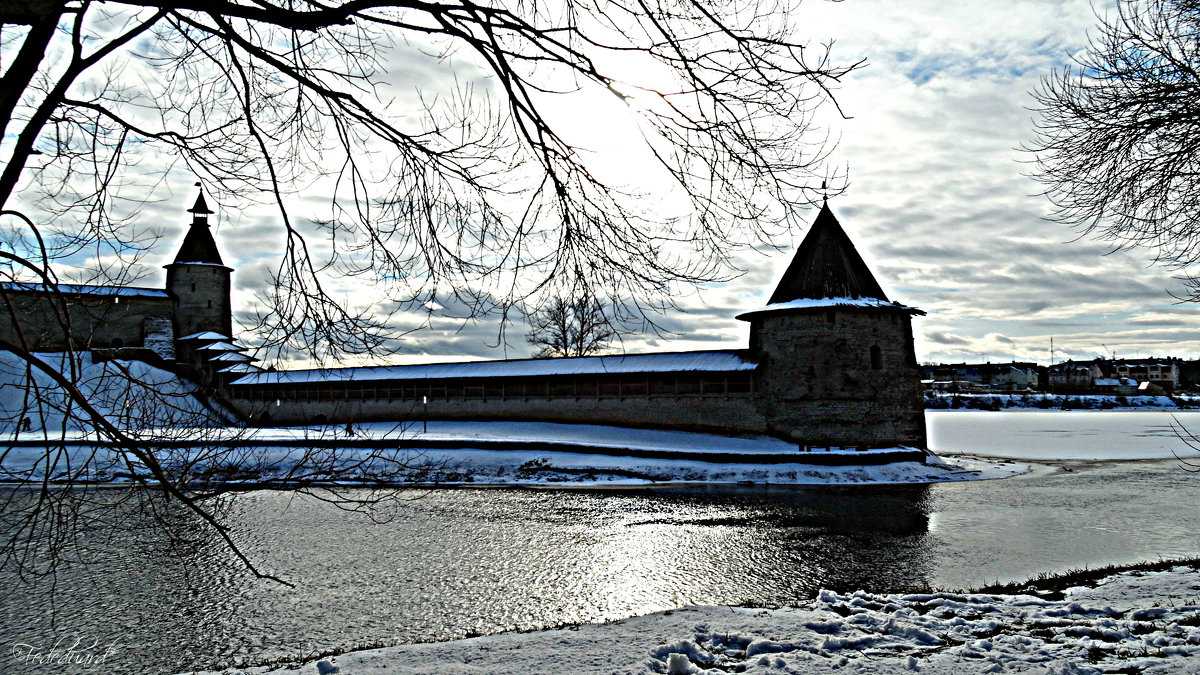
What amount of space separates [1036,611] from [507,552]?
595 centimetres

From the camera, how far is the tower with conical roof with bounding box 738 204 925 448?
68.5 ft

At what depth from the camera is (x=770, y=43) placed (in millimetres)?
3592

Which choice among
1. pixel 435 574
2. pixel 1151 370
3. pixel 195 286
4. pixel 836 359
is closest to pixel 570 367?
Answer: pixel 836 359

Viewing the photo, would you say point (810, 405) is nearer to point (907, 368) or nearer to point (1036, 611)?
point (907, 368)

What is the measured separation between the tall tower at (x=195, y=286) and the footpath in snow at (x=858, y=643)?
38039 mm

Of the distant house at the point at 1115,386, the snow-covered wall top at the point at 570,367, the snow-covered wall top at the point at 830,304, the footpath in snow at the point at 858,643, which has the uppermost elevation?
the snow-covered wall top at the point at 830,304

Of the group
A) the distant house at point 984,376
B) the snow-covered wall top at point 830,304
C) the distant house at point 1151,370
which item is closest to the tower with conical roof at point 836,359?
the snow-covered wall top at point 830,304

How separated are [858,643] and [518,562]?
200 inches

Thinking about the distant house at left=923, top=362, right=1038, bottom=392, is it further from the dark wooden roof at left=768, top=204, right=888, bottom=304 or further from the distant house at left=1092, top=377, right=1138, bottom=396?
the dark wooden roof at left=768, top=204, right=888, bottom=304

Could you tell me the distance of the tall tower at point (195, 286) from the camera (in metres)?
38.9

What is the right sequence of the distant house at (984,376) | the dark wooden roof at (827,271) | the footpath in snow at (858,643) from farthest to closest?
the distant house at (984,376) < the dark wooden roof at (827,271) < the footpath in snow at (858,643)

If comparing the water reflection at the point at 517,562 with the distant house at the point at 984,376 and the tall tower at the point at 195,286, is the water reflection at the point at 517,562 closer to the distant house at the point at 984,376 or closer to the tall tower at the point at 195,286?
the tall tower at the point at 195,286

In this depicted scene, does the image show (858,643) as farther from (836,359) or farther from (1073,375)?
(1073,375)

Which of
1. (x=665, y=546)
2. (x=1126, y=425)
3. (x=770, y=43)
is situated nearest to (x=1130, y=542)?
(x=665, y=546)
